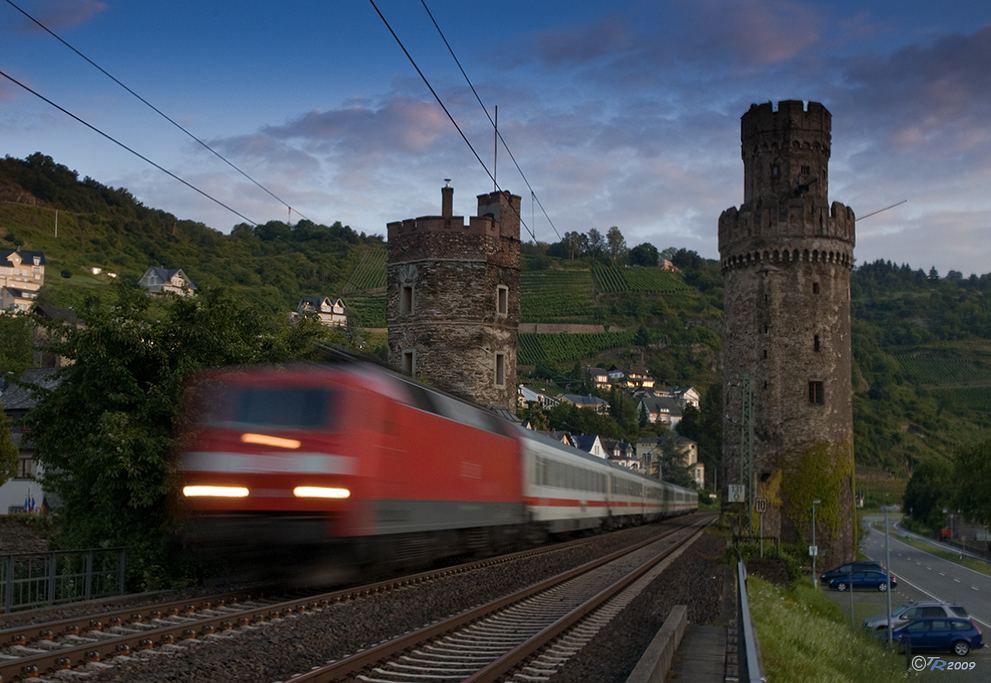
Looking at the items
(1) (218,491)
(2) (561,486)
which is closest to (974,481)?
(2) (561,486)

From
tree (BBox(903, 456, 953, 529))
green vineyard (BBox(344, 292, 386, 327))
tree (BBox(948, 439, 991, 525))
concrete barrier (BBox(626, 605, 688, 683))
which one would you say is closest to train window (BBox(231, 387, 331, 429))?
concrete barrier (BBox(626, 605, 688, 683))

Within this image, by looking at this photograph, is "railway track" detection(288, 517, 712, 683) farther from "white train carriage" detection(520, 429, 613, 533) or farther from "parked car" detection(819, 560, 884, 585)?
"parked car" detection(819, 560, 884, 585)

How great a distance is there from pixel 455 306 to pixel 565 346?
131 metres

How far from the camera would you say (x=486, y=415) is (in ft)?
Result: 64.6

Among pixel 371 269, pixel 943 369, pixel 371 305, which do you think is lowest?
pixel 943 369

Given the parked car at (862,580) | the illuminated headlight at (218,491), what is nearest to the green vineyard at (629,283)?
the parked car at (862,580)

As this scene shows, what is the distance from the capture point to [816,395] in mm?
45094

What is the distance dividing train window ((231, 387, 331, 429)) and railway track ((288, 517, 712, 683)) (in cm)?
329

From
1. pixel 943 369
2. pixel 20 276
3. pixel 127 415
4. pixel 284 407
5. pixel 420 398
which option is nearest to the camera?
pixel 284 407

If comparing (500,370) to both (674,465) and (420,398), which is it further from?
(674,465)

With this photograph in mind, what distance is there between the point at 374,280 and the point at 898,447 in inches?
2382

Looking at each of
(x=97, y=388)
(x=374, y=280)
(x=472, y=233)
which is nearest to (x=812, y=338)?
(x=472, y=233)

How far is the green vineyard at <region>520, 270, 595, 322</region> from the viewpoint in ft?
552

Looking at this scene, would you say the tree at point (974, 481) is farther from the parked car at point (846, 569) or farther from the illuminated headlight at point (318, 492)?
the illuminated headlight at point (318, 492)
